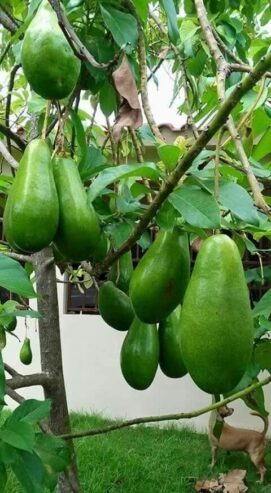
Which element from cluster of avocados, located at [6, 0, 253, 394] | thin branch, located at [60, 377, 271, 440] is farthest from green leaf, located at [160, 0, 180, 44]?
thin branch, located at [60, 377, 271, 440]

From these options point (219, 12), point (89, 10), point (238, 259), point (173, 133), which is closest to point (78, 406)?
point (173, 133)

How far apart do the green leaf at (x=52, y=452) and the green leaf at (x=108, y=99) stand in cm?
58

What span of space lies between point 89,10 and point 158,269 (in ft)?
1.79

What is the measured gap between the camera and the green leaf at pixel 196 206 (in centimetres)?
63

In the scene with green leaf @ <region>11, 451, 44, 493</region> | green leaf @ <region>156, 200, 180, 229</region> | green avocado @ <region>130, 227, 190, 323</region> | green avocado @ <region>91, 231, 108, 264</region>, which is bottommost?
green leaf @ <region>11, 451, 44, 493</region>

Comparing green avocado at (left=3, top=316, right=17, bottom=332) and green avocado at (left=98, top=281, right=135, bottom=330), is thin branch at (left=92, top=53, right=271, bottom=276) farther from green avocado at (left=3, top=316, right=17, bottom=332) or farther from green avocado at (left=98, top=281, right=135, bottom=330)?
green avocado at (left=3, top=316, right=17, bottom=332)

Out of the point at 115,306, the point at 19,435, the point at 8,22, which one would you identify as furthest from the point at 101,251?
the point at 8,22

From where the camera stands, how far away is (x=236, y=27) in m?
1.47

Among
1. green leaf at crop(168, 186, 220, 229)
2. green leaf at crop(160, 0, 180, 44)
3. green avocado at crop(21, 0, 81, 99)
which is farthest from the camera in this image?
green leaf at crop(160, 0, 180, 44)

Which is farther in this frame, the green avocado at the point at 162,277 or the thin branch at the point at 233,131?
the green avocado at the point at 162,277

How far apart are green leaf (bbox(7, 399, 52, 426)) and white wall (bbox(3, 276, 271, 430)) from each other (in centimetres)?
301

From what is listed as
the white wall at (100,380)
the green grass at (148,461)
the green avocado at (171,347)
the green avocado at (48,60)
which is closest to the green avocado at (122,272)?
Answer: the green avocado at (171,347)

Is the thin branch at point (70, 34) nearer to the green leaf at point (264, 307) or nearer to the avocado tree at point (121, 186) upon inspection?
the avocado tree at point (121, 186)

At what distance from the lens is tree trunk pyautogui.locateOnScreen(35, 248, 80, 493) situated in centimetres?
133
